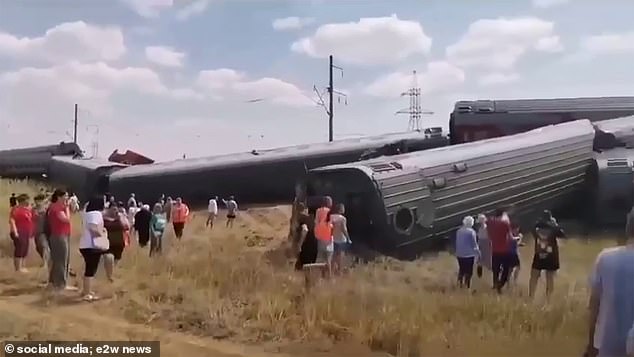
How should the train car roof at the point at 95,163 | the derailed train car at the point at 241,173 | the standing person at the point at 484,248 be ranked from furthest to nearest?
the train car roof at the point at 95,163 < the derailed train car at the point at 241,173 < the standing person at the point at 484,248

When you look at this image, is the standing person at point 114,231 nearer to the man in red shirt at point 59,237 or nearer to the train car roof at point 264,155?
the man in red shirt at point 59,237

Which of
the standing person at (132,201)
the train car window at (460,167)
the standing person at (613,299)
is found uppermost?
the train car window at (460,167)

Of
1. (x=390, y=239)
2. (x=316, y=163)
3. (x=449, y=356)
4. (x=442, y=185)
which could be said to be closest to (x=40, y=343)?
(x=449, y=356)

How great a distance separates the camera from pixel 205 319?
4.47 m

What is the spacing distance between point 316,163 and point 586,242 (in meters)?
3.31

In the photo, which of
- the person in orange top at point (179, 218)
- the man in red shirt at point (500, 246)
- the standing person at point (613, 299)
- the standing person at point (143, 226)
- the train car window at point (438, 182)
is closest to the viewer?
the standing person at point (613, 299)

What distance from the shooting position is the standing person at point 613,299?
8.80 ft

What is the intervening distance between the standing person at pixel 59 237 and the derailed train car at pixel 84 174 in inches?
153

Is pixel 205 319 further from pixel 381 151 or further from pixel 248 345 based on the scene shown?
pixel 381 151

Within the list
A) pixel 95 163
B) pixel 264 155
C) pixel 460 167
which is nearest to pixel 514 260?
pixel 460 167

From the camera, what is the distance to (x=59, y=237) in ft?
16.9

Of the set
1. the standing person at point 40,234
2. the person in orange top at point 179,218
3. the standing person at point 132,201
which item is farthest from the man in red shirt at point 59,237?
the standing person at point 132,201

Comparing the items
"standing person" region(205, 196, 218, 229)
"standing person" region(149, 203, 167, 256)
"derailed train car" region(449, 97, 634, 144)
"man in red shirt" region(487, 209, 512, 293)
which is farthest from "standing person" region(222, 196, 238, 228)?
"man in red shirt" region(487, 209, 512, 293)

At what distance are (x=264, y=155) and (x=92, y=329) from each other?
5066 mm
